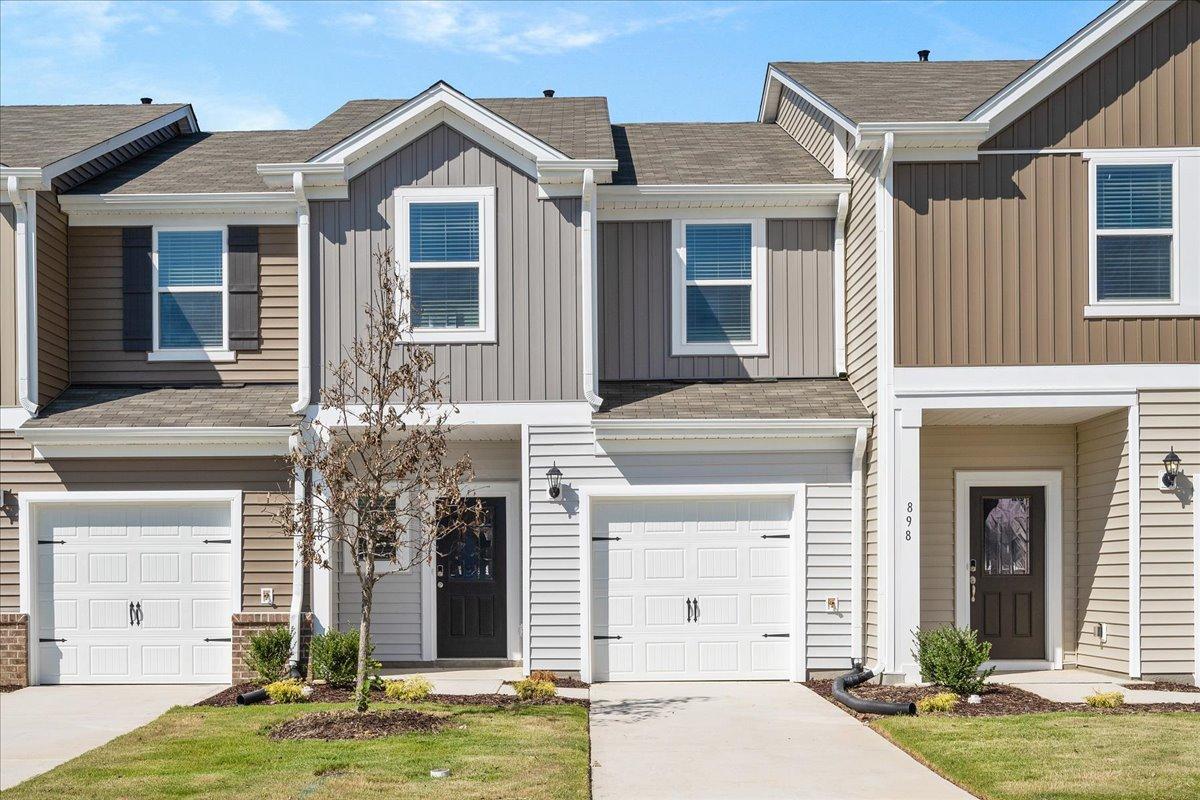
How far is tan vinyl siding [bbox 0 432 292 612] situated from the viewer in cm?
1361

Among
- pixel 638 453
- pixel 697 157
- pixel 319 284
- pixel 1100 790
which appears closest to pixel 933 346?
pixel 638 453

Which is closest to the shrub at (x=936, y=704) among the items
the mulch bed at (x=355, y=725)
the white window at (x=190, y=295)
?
the mulch bed at (x=355, y=725)

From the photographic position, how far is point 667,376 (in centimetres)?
1455

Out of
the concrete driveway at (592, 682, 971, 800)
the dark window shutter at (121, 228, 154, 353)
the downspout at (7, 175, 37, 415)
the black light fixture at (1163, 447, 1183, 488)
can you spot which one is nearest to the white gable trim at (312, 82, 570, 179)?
the dark window shutter at (121, 228, 154, 353)

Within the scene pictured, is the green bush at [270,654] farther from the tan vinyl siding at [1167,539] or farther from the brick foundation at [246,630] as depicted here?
the tan vinyl siding at [1167,539]

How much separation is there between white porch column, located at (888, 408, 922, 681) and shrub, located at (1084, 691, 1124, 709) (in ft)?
5.84

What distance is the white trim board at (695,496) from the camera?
43.6 ft

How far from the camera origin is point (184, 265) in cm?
1460

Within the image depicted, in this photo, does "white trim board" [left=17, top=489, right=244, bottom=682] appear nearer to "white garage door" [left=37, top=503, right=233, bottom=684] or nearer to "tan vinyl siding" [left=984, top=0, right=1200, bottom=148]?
"white garage door" [left=37, top=503, right=233, bottom=684]

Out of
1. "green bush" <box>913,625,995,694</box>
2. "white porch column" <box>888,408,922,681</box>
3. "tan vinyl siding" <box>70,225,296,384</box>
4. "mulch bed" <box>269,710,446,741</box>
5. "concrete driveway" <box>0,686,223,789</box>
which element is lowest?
"concrete driveway" <box>0,686,223,789</box>

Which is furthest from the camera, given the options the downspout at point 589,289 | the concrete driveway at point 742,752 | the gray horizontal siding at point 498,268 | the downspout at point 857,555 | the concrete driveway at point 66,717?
the gray horizontal siding at point 498,268

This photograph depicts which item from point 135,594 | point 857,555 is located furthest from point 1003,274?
point 135,594

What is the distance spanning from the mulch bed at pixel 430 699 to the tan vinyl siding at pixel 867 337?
130 inches

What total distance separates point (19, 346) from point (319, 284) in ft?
11.0
